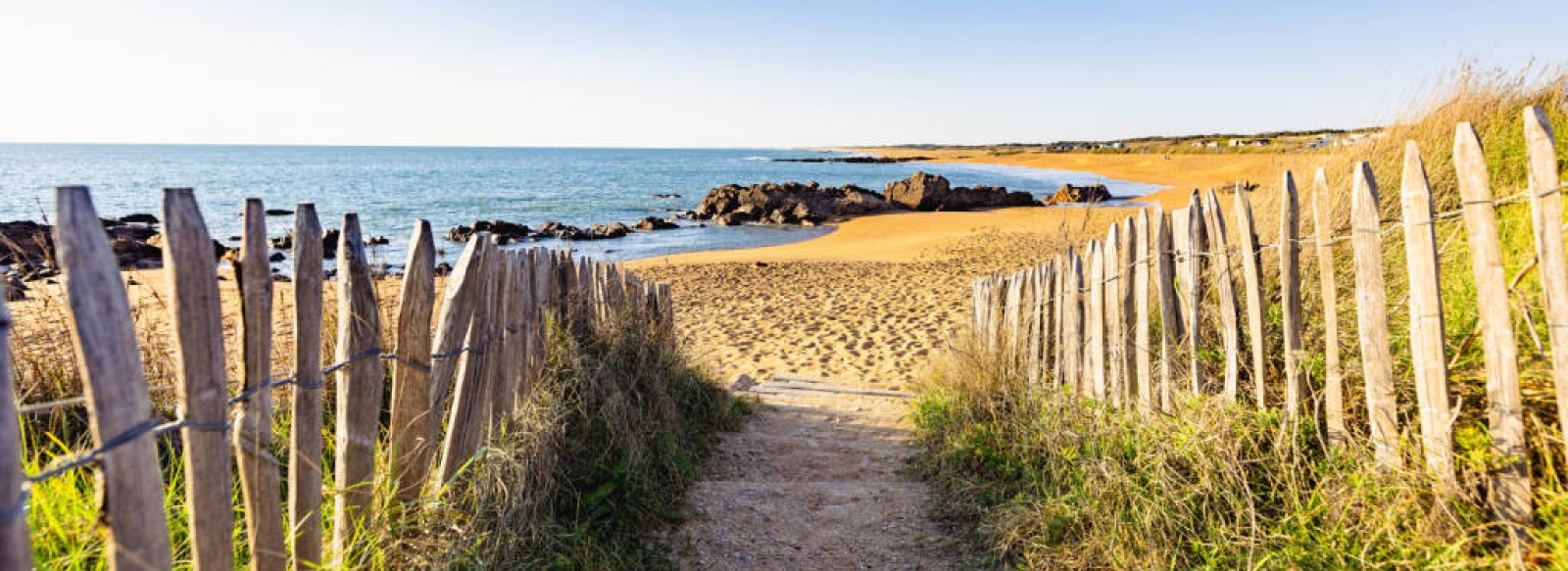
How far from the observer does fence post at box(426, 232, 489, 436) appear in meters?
2.96

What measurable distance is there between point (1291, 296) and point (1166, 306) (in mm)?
675

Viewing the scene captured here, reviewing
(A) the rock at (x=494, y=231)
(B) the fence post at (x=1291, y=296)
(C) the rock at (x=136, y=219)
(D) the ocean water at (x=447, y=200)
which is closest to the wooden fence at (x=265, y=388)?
(B) the fence post at (x=1291, y=296)

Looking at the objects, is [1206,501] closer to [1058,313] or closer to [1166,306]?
[1166,306]

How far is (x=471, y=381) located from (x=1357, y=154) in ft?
21.0

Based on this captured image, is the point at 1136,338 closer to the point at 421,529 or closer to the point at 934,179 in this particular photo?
the point at 421,529

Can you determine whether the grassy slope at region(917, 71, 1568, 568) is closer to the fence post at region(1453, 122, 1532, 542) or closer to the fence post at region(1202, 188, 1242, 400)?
the fence post at region(1453, 122, 1532, 542)

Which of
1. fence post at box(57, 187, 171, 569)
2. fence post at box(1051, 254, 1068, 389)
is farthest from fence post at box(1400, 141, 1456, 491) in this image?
fence post at box(57, 187, 171, 569)

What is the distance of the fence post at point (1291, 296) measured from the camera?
2965 mm

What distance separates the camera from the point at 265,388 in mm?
2076

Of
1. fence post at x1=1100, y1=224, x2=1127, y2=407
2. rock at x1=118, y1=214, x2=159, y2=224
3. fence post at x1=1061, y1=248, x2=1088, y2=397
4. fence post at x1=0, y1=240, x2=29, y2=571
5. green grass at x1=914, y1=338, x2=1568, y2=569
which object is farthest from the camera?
rock at x1=118, y1=214, x2=159, y2=224

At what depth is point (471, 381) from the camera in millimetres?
3162

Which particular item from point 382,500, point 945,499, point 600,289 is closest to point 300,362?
point 382,500

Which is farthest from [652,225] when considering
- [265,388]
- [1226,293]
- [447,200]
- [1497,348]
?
[1497,348]

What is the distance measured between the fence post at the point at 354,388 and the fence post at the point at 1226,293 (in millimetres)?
3225
